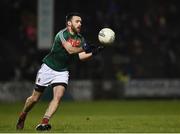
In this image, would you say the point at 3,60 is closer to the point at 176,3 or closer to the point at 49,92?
the point at 49,92

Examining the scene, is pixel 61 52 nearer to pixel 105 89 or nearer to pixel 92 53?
pixel 92 53

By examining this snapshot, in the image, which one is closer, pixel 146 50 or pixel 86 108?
pixel 86 108

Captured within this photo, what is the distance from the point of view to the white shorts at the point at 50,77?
14062 mm

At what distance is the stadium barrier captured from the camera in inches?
1126

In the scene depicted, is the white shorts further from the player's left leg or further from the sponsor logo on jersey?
the sponsor logo on jersey

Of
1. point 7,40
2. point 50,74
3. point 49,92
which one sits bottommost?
point 49,92

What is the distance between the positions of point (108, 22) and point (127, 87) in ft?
9.24

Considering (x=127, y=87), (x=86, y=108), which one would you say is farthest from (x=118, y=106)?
(x=127, y=87)

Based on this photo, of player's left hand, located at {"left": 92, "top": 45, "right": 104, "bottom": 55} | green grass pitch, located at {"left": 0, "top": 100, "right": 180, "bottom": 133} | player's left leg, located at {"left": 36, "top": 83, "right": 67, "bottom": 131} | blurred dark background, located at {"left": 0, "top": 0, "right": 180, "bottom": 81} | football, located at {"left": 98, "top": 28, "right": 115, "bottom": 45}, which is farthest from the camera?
blurred dark background, located at {"left": 0, "top": 0, "right": 180, "bottom": 81}

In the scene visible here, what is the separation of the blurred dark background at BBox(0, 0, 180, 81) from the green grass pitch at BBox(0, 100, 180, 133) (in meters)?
1.50

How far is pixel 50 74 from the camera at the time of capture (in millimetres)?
14188

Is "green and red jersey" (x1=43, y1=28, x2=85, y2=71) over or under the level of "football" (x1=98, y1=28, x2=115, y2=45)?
under

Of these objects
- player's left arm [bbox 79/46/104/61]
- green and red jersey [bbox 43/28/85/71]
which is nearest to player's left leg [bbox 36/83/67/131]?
green and red jersey [bbox 43/28/85/71]

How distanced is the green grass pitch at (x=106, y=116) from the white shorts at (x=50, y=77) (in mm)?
955
